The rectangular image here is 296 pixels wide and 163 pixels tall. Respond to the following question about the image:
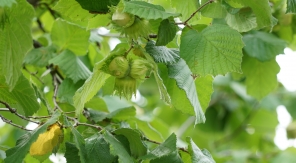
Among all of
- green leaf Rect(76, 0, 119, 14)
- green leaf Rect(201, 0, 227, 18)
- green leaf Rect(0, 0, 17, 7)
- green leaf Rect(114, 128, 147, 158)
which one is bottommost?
green leaf Rect(114, 128, 147, 158)

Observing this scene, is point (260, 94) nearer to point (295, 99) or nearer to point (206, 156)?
point (206, 156)

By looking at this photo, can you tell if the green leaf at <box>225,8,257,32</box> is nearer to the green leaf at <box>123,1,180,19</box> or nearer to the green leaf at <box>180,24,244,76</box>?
the green leaf at <box>180,24,244,76</box>

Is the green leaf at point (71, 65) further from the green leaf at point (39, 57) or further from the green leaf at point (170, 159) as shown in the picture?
the green leaf at point (170, 159)

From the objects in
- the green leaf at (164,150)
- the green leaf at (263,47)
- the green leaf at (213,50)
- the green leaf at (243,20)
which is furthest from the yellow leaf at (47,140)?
the green leaf at (263,47)

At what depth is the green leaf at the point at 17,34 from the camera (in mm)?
770

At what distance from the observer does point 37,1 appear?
1.57 meters

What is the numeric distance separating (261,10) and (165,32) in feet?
0.61

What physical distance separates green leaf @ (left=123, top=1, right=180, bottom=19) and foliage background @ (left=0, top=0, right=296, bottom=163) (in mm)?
71

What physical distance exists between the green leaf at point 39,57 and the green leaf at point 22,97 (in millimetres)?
314

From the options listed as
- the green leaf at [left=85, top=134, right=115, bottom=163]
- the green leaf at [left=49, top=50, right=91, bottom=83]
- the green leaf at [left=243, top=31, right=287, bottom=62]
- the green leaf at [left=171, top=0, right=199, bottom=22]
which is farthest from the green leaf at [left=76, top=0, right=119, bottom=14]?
the green leaf at [left=243, top=31, right=287, bottom=62]

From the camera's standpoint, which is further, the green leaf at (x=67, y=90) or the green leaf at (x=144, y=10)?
the green leaf at (x=67, y=90)

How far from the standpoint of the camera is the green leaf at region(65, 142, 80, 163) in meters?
0.94

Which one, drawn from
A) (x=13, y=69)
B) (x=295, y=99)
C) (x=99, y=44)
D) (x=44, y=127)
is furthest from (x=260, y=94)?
(x=295, y=99)

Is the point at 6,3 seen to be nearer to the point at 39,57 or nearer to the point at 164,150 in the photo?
the point at 164,150
